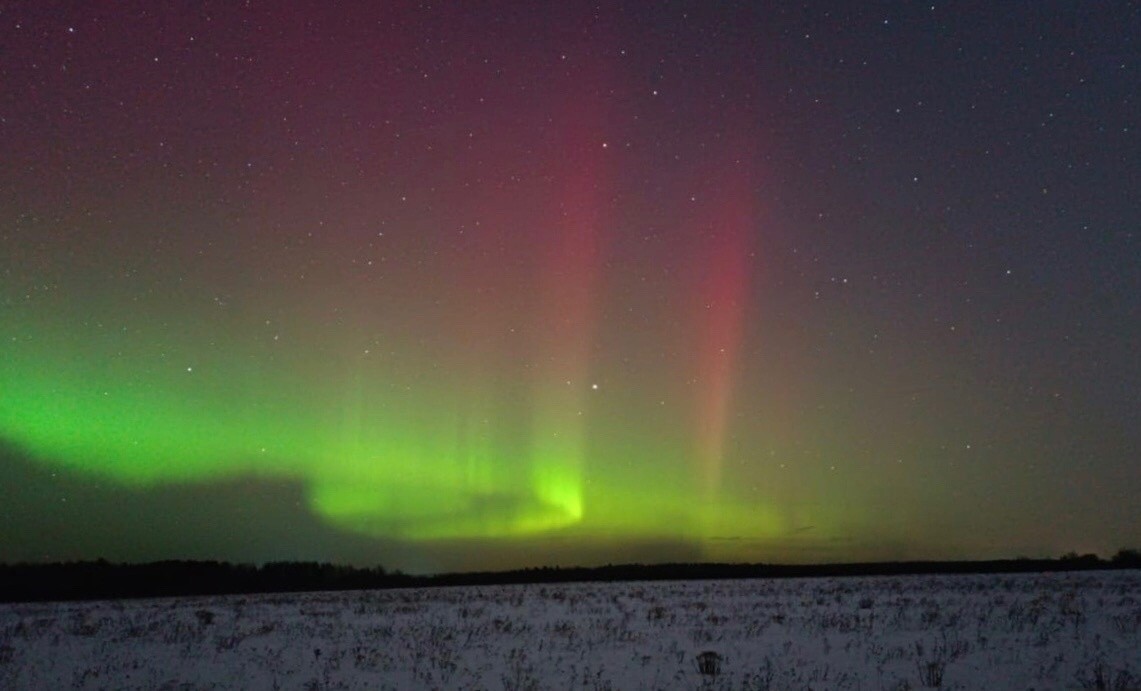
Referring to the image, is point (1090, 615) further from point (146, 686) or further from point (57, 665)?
point (57, 665)

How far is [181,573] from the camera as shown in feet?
197

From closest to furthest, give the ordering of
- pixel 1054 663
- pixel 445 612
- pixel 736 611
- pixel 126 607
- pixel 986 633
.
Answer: pixel 1054 663 < pixel 986 633 < pixel 736 611 < pixel 445 612 < pixel 126 607

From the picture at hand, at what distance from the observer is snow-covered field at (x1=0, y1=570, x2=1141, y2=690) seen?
12.9 meters

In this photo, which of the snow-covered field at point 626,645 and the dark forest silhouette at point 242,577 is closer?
the snow-covered field at point 626,645

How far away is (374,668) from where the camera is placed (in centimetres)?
1481

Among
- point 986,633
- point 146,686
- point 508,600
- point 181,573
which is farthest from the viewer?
point 181,573

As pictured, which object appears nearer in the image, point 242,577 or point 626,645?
point 626,645

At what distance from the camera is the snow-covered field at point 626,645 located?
12.9m

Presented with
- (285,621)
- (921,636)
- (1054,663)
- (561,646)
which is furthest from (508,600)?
(1054,663)

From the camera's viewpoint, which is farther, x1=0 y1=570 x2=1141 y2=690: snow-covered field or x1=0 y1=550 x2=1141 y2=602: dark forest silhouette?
x1=0 y1=550 x2=1141 y2=602: dark forest silhouette

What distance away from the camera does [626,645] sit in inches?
640

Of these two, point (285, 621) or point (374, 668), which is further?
point (285, 621)

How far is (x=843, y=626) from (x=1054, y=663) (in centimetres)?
536

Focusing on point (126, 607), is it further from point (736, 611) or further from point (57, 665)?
point (736, 611)
